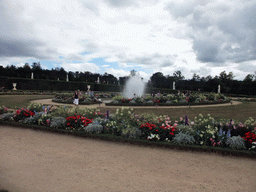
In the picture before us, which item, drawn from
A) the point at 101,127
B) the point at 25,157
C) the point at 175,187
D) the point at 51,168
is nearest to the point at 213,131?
the point at 175,187

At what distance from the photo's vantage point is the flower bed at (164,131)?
502cm

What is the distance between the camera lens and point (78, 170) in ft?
12.4

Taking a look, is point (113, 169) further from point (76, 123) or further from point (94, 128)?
point (76, 123)

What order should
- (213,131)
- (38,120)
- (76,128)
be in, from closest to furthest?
(213,131) → (76,128) → (38,120)

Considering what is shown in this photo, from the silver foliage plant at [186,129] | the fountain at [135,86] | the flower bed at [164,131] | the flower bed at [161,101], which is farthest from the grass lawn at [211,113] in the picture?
the fountain at [135,86]

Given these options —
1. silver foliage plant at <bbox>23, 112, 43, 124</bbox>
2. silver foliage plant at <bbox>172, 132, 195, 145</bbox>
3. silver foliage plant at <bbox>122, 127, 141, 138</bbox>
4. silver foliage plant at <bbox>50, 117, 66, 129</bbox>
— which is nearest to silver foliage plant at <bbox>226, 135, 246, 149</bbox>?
silver foliage plant at <bbox>172, 132, 195, 145</bbox>

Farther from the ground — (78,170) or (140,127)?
(140,127)

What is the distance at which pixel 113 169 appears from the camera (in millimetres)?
3855

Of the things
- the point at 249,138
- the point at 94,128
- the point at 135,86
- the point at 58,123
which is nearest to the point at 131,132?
the point at 94,128

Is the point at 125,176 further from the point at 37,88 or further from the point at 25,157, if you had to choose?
the point at 37,88

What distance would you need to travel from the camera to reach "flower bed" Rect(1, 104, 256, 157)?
16.5 ft

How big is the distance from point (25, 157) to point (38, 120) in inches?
136

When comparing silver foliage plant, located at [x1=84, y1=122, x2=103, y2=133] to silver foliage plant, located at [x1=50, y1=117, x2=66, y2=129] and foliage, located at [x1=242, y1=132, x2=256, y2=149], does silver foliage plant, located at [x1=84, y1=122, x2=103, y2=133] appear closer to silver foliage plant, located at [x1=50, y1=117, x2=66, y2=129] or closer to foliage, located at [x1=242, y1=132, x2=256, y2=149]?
silver foliage plant, located at [x1=50, y1=117, x2=66, y2=129]

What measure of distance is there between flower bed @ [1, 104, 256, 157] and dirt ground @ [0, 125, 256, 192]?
0.91 ft
